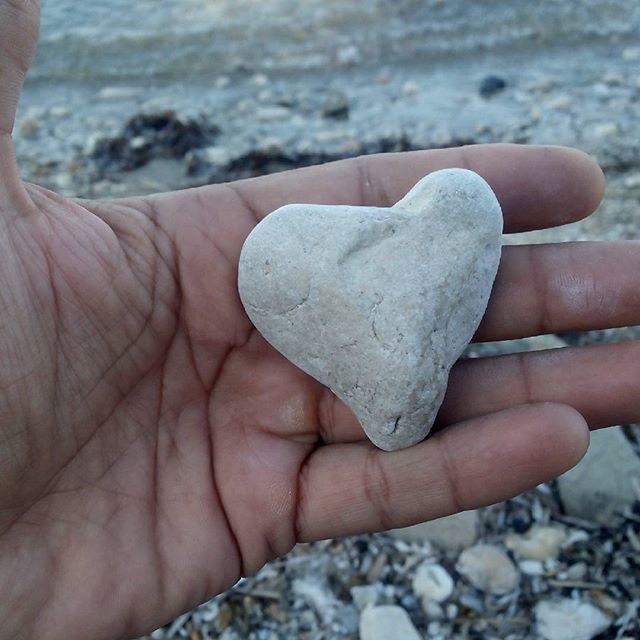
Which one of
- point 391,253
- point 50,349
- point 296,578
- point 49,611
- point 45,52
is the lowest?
point 296,578

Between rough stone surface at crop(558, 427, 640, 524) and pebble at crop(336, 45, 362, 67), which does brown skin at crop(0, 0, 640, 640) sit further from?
pebble at crop(336, 45, 362, 67)

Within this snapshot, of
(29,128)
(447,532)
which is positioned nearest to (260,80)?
(29,128)

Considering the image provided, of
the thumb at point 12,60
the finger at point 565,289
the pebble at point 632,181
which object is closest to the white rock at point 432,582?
the finger at point 565,289

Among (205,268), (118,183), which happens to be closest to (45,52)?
(118,183)

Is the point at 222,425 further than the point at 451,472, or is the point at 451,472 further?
the point at 222,425

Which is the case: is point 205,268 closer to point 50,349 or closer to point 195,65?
point 50,349

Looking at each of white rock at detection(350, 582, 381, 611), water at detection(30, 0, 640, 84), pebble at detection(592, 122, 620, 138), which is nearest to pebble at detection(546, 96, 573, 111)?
pebble at detection(592, 122, 620, 138)
